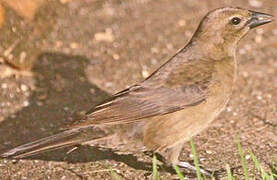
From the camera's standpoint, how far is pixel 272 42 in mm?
7605

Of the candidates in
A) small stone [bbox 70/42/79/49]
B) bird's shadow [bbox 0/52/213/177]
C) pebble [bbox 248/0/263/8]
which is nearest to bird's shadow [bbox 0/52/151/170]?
bird's shadow [bbox 0/52/213/177]

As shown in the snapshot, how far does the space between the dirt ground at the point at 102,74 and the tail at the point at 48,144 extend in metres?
0.33

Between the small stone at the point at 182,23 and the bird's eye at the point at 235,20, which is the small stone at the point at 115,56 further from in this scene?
the bird's eye at the point at 235,20

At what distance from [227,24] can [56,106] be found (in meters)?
2.00

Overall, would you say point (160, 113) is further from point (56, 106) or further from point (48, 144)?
point (56, 106)

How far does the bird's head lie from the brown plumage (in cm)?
20

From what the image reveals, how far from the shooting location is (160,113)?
488 cm

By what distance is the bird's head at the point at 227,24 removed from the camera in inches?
206

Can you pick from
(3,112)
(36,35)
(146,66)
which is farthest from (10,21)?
(146,66)

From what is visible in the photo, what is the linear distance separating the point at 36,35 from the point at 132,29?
1.47 meters

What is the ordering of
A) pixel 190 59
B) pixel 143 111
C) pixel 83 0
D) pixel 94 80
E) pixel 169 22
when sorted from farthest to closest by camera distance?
pixel 83 0, pixel 169 22, pixel 94 80, pixel 190 59, pixel 143 111

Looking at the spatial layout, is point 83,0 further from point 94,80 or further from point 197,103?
point 197,103

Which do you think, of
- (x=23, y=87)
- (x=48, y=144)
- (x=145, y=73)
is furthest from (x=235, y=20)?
(x=23, y=87)

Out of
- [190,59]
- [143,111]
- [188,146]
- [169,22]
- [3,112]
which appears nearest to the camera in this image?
[143,111]
